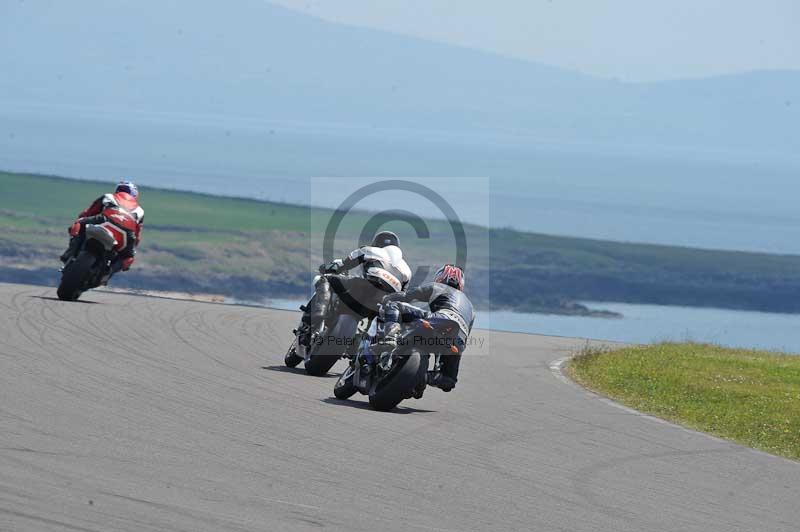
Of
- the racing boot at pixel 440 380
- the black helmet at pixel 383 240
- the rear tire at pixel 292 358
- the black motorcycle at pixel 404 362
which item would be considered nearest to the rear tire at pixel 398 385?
the black motorcycle at pixel 404 362

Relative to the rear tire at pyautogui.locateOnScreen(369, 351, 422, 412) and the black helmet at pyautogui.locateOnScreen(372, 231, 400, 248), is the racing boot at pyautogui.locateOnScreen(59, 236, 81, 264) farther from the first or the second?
the rear tire at pyautogui.locateOnScreen(369, 351, 422, 412)

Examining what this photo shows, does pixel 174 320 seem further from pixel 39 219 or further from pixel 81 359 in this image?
pixel 39 219

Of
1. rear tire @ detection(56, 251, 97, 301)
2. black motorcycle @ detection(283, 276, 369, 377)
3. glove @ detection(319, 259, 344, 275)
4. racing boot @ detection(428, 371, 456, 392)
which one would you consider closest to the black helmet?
glove @ detection(319, 259, 344, 275)

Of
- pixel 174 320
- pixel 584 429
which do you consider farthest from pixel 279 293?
pixel 584 429

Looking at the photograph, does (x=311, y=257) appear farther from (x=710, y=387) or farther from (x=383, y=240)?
(x=383, y=240)

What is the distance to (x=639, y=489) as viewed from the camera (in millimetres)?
10680

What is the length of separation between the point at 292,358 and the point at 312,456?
19.8ft

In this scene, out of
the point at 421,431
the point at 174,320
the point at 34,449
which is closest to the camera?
the point at 34,449

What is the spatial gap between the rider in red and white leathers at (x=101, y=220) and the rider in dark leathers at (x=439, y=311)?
8889mm

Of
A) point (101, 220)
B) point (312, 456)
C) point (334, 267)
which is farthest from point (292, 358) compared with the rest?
point (101, 220)

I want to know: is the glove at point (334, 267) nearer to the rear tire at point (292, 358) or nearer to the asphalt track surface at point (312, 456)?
the rear tire at point (292, 358)

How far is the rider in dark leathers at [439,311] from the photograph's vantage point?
1341 cm

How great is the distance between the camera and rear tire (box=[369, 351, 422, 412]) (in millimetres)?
13242

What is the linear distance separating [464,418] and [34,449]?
5.31 metres
